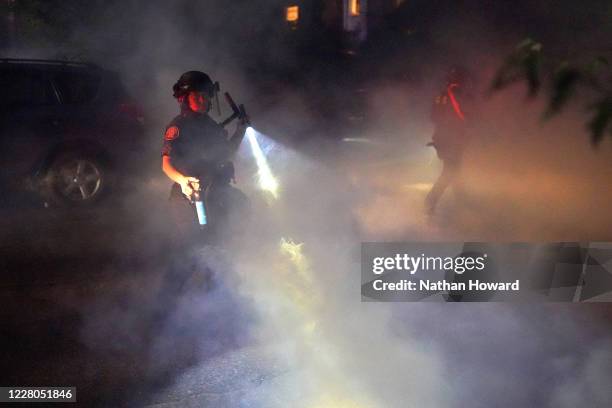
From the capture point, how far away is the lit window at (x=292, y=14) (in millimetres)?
22812

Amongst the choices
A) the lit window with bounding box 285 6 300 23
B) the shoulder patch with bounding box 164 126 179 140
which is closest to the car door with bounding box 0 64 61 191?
the shoulder patch with bounding box 164 126 179 140

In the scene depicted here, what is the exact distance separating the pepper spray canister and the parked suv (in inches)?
160

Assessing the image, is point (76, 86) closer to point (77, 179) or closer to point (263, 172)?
point (77, 179)

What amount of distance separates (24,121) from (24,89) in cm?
39

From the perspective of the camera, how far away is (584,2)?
814cm

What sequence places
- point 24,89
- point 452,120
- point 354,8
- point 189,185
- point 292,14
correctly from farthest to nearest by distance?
point 292,14 < point 354,8 < point 24,89 < point 452,120 < point 189,185

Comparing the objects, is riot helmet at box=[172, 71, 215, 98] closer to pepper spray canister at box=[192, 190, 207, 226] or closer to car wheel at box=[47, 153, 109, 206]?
pepper spray canister at box=[192, 190, 207, 226]

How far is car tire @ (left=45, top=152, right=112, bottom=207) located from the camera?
7.27m

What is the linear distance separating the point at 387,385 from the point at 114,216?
4.70 meters

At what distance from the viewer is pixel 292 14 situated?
22.9 metres

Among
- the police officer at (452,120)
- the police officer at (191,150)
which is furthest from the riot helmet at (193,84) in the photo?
the police officer at (452,120)

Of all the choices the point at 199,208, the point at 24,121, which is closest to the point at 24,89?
the point at 24,121

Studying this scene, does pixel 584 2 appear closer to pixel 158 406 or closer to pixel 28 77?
pixel 28 77

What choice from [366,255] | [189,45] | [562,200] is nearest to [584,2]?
[562,200]
